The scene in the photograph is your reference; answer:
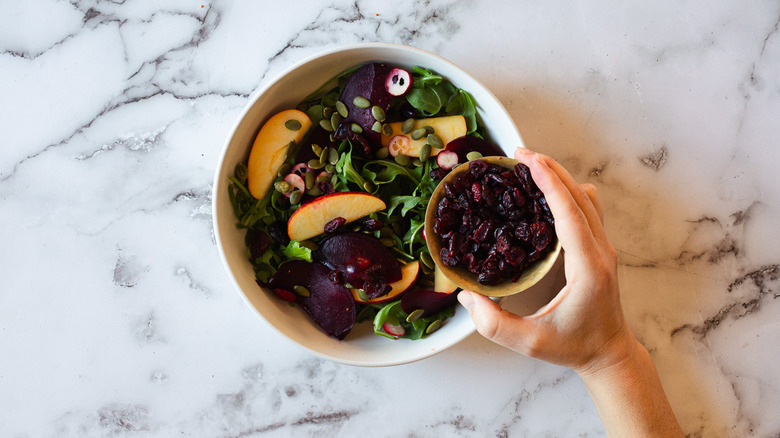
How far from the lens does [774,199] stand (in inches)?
76.4

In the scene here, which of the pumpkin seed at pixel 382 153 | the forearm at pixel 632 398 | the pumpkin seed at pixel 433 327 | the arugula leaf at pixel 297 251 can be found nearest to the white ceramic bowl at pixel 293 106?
the pumpkin seed at pixel 433 327

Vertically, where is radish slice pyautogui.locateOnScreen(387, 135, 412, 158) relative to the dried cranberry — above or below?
above

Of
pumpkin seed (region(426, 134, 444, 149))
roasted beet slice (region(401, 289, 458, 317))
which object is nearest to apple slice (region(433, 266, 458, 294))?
roasted beet slice (region(401, 289, 458, 317))

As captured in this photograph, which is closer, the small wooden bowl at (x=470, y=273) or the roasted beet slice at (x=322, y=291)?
the small wooden bowl at (x=470, y=273)

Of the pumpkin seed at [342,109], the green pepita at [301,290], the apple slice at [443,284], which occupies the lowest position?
the green pepita at [301,290]

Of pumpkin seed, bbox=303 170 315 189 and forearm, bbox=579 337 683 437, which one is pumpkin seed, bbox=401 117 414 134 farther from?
forearm, bbox=579 337 683 437

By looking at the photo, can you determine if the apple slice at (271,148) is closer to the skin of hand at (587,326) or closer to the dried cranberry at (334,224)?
the dried cranberry at (334,224)

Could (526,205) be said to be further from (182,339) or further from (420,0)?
(182,339)

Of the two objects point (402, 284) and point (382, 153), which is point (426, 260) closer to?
point (402, 284)

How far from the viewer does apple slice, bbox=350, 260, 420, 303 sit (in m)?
1.69

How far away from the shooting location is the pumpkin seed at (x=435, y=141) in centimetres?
169

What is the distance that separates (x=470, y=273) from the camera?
1514 mm

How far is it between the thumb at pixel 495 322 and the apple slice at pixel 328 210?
38cm

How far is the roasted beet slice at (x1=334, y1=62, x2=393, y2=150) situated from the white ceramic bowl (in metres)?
0.04
